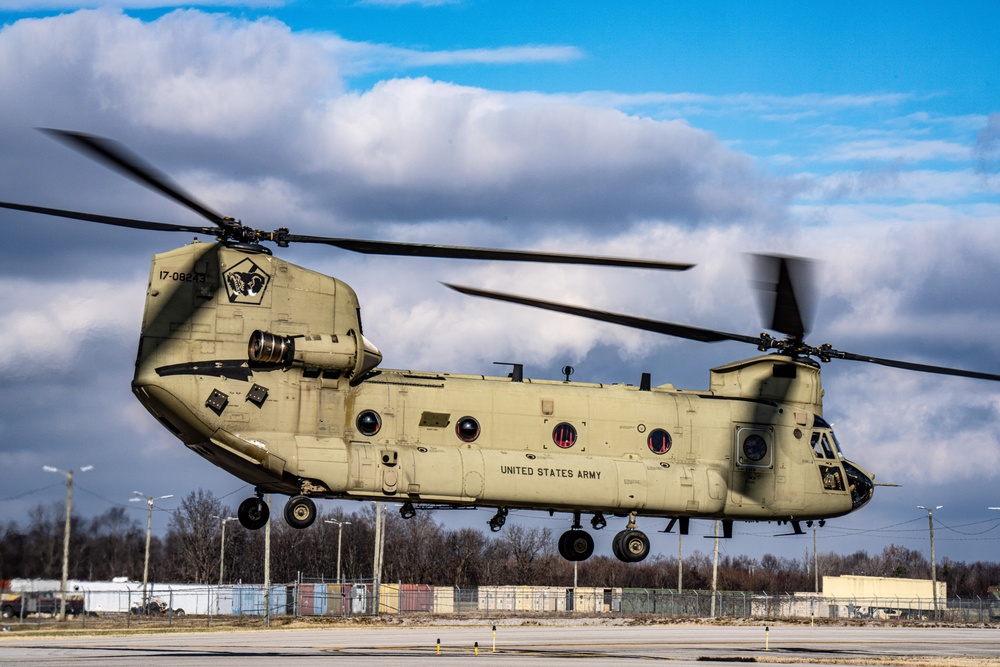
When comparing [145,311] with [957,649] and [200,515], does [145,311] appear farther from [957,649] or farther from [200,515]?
[200,515]

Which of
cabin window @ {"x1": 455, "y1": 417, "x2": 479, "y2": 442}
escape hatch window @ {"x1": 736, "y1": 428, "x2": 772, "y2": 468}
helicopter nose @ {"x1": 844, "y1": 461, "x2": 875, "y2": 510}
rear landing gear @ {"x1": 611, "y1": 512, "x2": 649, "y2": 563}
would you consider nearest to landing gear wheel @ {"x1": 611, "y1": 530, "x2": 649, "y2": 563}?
rear landing gear @ {"x1": 611, "y1": 512, "x2": 649, "y2": 563}

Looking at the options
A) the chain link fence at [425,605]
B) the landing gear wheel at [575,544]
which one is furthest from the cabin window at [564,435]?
the chain link fence at [425,605]

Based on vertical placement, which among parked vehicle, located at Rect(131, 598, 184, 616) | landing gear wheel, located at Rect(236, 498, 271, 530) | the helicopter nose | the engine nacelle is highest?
the engine nacelle

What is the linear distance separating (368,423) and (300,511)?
8.46ft

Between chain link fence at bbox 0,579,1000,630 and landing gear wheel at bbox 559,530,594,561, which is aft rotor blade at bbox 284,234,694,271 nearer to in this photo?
landing gear wheel at bbox 559,530,594,561

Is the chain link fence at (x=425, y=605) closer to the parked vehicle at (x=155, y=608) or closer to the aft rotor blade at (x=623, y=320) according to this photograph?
the parked vehicle at (x=155, y=608)

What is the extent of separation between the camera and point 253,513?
27.6 m

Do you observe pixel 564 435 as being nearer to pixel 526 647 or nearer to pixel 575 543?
pixel 575 543

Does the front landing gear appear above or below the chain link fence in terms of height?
above

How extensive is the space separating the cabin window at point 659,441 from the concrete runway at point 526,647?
11580 millimetres

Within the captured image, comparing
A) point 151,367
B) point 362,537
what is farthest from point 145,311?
point 362,537

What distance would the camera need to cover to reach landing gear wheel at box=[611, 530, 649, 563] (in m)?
29.6

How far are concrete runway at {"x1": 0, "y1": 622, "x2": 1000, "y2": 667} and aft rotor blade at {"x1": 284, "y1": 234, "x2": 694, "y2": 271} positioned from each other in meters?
16.4

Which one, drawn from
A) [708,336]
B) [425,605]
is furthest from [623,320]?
[425,605]
